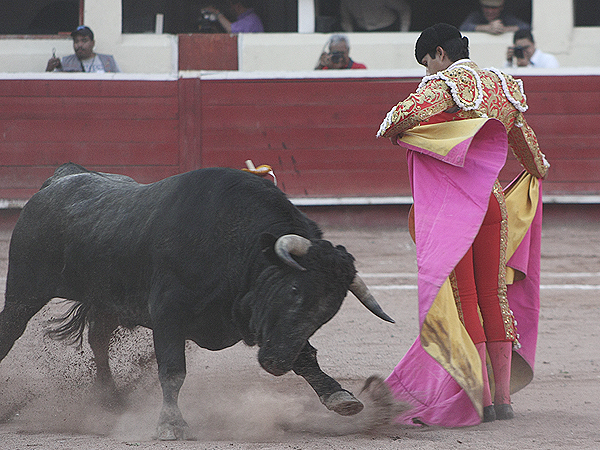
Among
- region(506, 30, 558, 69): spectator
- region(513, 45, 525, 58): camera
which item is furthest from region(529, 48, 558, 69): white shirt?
region(513, 45, 525, 58): camera

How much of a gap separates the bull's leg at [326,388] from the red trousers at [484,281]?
0.48m

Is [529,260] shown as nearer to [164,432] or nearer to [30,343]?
[164,432]

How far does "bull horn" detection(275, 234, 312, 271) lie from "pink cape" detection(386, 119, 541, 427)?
17.7 inches

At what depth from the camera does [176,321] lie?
256cm

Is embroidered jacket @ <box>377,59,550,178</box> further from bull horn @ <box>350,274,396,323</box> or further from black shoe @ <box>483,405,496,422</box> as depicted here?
black shoe @ <box>483,405,496,422</box>

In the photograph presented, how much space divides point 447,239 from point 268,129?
16.0 ft

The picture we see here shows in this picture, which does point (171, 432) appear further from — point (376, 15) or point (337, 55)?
point (376, 15)

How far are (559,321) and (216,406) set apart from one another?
222cm

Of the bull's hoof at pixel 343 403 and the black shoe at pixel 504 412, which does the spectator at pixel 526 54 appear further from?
the bull's hoof at pixel 343 403

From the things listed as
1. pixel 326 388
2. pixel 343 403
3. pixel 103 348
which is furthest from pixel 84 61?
pixel 343 403

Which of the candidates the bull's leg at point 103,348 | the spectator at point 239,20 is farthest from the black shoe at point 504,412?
the spectator at point 239,20

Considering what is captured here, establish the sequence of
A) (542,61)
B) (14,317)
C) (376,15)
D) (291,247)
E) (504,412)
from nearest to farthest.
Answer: (291,247), (504,412), (14,317), (542,61), (376,15)

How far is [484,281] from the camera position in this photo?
9.11ft

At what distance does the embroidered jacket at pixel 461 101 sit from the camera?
8.49ft
